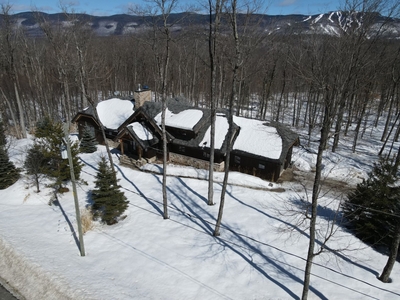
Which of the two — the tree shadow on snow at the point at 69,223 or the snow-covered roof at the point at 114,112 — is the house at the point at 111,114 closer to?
the snow-covered roof at the point at 114,112

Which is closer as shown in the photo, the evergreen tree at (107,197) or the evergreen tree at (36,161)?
the evergreen tree at (107,197)

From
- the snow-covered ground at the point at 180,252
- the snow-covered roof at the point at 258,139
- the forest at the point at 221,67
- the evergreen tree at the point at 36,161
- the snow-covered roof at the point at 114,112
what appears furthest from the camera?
the snow-covered roof at the point at 114,112

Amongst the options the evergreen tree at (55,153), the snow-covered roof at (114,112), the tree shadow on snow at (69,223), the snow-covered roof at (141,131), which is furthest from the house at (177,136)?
the tree shadow on snow at (69,223)

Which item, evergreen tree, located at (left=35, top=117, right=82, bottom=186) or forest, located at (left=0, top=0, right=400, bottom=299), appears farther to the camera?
evergreen tree, located at (left=35, top=117, right=82, bottom=186)

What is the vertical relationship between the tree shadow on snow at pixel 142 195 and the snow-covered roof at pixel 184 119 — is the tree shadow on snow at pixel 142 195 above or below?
below

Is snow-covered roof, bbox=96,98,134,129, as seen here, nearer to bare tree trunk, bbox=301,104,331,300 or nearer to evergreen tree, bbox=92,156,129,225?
evergreen tree, bbox=92,156,129,225

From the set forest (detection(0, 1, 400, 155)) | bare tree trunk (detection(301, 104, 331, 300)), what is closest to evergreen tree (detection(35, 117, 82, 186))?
forest (detection(0, 1, 400, 155))
